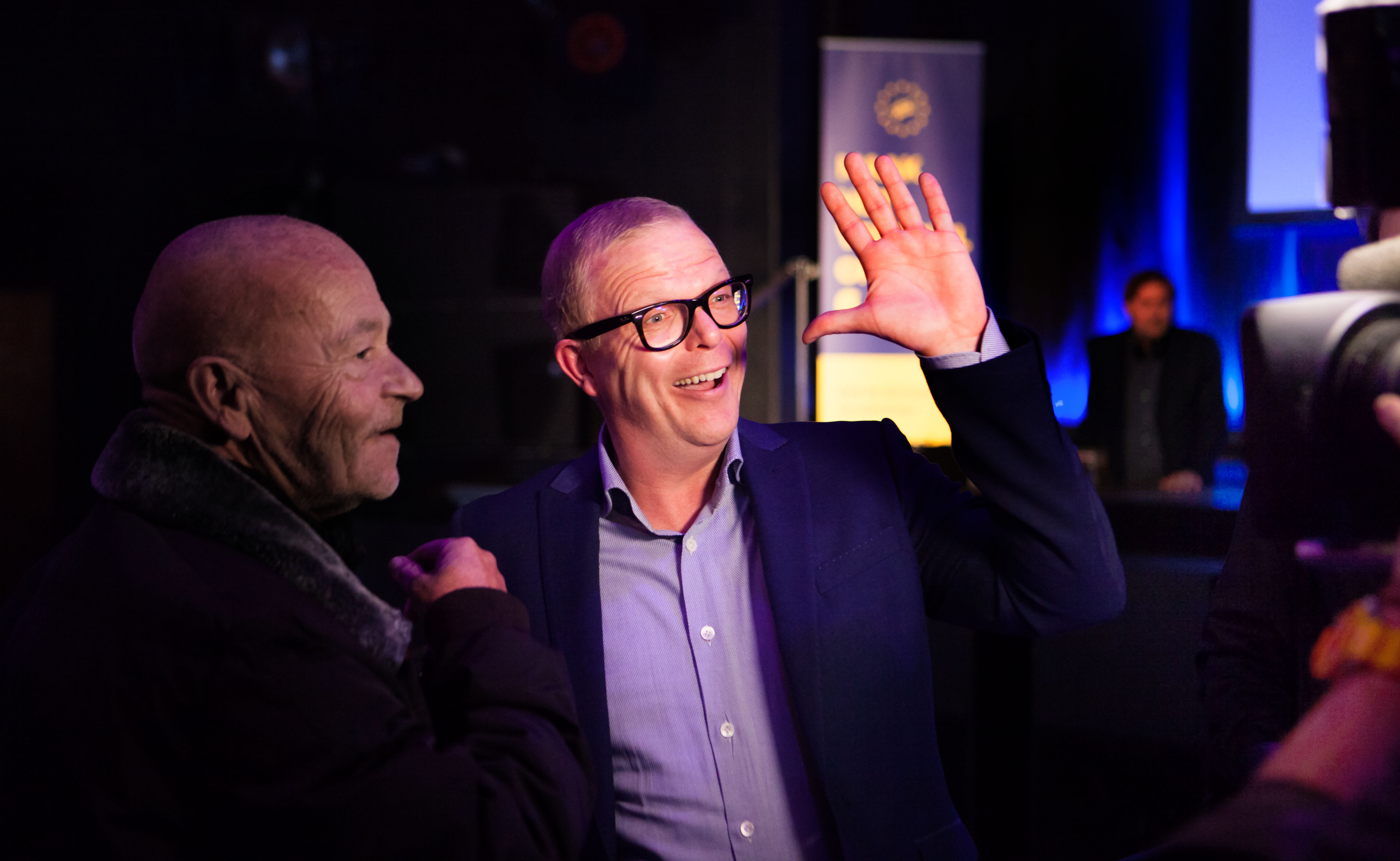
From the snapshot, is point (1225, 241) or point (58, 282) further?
point (58, 282)

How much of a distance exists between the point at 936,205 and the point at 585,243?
1.56 feet

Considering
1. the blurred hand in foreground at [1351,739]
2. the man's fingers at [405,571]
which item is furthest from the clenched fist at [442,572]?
the blurred hand in foreground at [1351,739]

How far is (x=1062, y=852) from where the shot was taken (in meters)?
1.53

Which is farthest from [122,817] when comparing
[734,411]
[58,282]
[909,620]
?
[58,282]

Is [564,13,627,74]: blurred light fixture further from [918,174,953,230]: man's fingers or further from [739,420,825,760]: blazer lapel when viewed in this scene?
[918,174,953,230]: man's fingers

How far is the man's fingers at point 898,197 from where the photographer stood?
1101mm

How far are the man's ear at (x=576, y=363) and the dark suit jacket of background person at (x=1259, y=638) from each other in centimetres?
82

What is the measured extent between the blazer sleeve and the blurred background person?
0.59 feet

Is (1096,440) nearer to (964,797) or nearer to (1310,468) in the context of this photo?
(1310,468)

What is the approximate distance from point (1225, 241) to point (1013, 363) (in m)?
0.27

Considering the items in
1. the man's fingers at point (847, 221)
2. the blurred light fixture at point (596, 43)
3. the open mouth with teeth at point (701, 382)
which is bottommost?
the open mouth with teeth at point (701, 382)

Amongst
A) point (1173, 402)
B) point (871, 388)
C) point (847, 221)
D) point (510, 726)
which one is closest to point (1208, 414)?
point (1173, 402)

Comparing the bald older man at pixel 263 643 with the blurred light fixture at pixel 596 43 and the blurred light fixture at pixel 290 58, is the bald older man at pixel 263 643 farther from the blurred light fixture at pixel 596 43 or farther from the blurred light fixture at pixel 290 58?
the blurred light fixture at pixel 596 43

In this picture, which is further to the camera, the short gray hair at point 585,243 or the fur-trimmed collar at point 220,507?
the short gray hair at point 585,243
